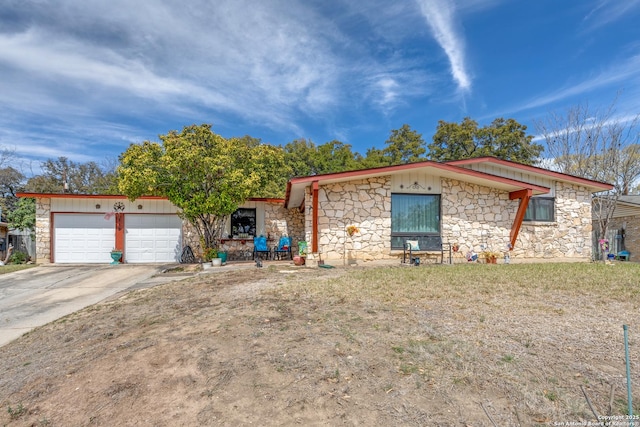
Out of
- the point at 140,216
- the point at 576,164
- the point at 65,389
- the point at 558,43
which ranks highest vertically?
the point at 558,43

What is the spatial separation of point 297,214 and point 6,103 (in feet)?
40.5

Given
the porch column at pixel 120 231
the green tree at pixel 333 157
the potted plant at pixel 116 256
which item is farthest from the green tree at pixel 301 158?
the potted plant at pixel 116 256

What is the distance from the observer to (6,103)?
13094 millimetres

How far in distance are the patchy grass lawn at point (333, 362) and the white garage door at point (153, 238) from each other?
797 cm

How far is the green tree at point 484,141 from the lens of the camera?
24.5 m

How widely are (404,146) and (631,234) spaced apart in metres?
15.6

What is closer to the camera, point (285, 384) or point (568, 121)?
point (285, 384)

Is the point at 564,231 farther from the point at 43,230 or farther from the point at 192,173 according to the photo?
the point at 43,230

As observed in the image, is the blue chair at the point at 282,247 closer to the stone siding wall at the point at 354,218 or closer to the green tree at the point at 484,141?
the stone siding wall at the point at 354,218

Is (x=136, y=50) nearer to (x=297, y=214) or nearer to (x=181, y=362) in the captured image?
(x=297, y=214)

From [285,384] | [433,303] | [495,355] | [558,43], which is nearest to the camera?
[285,384]

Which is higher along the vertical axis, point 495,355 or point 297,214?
point 297,214

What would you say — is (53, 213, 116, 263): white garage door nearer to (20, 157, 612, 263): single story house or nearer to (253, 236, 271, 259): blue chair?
(20, 157, 612, 263): single story house

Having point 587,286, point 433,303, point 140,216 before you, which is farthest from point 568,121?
point 140,216
